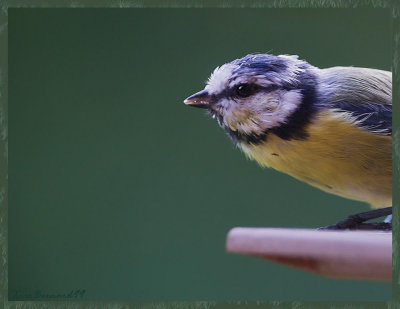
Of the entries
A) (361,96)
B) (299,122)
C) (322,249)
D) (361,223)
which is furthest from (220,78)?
(322,249)

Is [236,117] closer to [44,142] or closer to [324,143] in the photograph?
[324,143]

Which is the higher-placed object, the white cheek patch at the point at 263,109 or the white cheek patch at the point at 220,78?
the white cheek patch at the point at 220,78

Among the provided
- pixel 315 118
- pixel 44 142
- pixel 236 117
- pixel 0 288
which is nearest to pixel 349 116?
pixel 315 118

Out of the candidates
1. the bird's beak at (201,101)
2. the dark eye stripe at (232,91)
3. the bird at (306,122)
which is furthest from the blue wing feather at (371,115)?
the bird's beak at (201,101)

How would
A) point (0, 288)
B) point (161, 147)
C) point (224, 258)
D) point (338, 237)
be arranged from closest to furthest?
point (338, 237) < point (0, 288) < point (224, 258) < point (161, 147)

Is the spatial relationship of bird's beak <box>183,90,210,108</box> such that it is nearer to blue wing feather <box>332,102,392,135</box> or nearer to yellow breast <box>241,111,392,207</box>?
yellow breast <box>241,111,392,207</box>

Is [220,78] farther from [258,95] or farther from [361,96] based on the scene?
[361,96]

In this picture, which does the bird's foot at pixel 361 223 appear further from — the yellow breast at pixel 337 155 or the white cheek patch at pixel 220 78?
the white cheek patch at pixel 220 78
